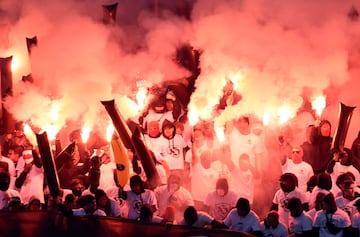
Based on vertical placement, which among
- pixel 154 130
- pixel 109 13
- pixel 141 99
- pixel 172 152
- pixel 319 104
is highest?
pixel 109 13

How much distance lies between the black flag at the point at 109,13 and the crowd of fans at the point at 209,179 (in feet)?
5.24

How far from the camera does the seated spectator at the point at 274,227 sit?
7031 millimetres

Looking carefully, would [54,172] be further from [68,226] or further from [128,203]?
[68,226]

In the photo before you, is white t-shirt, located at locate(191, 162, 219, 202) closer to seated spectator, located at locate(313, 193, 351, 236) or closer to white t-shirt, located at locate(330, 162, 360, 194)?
white t-shirt, located at locate(330, 162, 360, 194)

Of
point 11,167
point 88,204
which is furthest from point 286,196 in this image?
point 11,167

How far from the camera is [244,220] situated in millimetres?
7207

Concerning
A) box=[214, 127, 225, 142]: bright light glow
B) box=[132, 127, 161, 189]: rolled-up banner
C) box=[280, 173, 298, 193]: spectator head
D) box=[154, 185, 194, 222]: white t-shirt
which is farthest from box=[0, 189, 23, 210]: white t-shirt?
box=[280, 173, 298, 193]: spectator head

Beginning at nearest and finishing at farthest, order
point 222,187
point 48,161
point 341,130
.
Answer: point 48,161, point 222,187, point 341,130

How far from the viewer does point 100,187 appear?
28.7 feet

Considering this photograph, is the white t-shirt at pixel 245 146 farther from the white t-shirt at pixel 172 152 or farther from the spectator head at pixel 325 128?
the spectator head at pixel 325 128

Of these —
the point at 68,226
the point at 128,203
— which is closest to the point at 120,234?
the point at 68,226

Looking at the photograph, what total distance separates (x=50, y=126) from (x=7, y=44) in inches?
121

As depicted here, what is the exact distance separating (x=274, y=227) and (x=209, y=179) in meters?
1.77

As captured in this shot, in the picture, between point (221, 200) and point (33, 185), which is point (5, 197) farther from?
point (221, 200)
